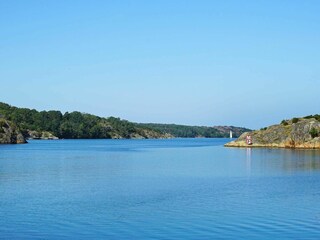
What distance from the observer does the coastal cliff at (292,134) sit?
138 m

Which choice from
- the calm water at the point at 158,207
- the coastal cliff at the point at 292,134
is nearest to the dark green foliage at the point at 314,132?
the coastal cliff at the point at 292,134

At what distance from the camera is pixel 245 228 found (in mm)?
28984

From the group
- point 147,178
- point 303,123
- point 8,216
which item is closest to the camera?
point 8,216

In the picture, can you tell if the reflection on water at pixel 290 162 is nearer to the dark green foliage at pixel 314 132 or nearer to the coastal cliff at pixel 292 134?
the dark green foliage at pixel 314 132

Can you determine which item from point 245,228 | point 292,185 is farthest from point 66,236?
point 292,185

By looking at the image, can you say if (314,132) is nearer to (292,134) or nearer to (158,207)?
(292,134)

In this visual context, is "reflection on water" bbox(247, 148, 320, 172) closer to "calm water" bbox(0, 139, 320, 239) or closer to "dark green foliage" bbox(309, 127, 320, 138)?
"calm water" bbox(0, 139, 320, 239)

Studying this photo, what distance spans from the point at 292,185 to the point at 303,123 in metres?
92.4

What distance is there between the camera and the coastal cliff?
5418 inches

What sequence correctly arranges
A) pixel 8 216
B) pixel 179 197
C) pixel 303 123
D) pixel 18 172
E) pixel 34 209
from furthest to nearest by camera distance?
pixel 303 123
pixel 18 172
pixel 179 197
pixel 34 209
pixel 8 216

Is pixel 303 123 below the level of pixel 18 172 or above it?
above

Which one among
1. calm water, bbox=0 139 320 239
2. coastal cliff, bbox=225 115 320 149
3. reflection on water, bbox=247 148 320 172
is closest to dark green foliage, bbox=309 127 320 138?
coastal cliff, bbox=225 115 320 149

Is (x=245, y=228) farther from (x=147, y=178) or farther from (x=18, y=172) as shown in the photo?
(x=18, y=172)

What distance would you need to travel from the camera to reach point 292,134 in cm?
14338
